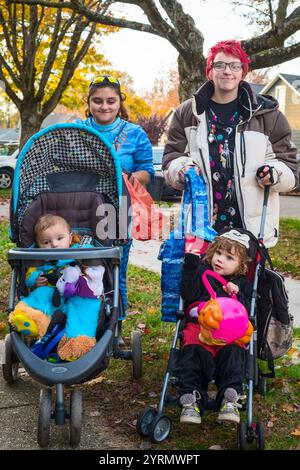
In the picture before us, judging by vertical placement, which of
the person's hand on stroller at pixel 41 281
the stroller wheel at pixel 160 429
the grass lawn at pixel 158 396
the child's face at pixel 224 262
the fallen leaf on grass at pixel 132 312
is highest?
the child's face at pixel 224 262

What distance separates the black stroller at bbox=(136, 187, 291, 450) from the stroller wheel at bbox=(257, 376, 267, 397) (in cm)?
10

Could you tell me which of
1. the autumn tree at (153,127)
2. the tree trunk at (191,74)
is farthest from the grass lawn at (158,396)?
the autumn tree at (153,127)

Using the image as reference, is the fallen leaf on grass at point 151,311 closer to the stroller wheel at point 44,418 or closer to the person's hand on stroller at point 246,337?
the person's hand on stroller at point 246,337

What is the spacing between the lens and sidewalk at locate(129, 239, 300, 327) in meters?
6.43

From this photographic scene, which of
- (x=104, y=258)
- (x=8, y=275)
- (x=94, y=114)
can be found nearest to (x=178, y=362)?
(x=104, y=258)

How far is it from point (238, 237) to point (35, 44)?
15705 millimetres

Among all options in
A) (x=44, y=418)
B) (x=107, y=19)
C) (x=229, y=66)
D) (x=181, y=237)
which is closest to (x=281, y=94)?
(x=107, y=19)

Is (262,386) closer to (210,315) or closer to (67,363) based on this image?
(210,315)

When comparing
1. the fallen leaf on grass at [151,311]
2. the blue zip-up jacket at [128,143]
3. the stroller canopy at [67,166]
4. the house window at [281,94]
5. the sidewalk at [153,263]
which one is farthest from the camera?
the house window at [281,94]

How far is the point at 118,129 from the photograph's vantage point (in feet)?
15.4

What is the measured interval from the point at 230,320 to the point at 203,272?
396mm

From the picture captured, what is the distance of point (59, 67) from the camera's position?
21.3 metres

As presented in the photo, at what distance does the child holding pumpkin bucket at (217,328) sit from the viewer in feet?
11.4

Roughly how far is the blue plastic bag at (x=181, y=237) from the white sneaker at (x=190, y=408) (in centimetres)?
65
